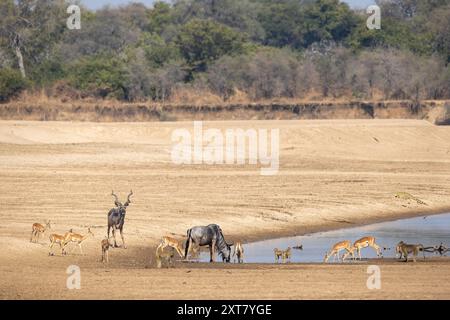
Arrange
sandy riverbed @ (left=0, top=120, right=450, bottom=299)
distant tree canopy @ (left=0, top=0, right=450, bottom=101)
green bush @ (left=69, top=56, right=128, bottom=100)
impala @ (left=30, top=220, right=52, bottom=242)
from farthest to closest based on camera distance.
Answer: distant tree canopy @ (left=0, top=0, right=450, bottom=101)
green bush @ (left=69, top=56, right=128, bottom=100)
impala @ (left=30, top=220, right=52, bottom=242)
sandy riverbed @ (left=0, top=120, right=450, bottom=299)

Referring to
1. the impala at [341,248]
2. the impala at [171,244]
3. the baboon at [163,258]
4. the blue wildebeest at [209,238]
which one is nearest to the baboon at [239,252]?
the blue wildebeest at [209,238]

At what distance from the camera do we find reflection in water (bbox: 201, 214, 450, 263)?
18391mm

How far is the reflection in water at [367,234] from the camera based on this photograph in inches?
724

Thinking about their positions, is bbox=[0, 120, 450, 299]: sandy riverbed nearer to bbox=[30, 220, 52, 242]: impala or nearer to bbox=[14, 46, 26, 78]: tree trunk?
bbox=[30, 220, 52, 242]: impala

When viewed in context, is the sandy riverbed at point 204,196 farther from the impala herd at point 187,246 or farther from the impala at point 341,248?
the impala at point 341,248

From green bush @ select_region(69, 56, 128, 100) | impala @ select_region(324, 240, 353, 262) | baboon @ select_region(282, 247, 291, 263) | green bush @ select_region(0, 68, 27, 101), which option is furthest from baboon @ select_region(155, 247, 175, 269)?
green bush @ select_region(69, 56, 128, 100)

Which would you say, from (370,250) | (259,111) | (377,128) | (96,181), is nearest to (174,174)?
(96,181)

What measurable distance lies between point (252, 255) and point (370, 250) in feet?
7.04

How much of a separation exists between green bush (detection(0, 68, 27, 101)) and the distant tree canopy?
42 mm

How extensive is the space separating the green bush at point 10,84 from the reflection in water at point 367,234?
2996cm

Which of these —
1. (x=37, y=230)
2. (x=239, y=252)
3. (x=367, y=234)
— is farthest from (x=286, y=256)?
(x=367, y=234)

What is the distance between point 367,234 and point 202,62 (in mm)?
37495

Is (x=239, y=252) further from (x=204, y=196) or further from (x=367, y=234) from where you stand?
(x=204, y=196)
